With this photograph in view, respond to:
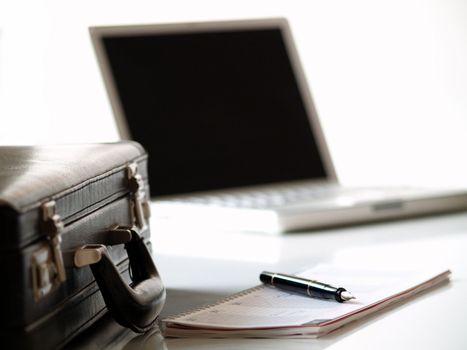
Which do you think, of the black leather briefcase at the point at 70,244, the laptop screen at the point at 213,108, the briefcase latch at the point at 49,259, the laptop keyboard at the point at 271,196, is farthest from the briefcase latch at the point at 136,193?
the laptop screen at the point at 213,108

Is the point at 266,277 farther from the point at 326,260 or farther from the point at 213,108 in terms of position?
the point at 213,108

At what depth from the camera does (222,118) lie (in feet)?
6.43

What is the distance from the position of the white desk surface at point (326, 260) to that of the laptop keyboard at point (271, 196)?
0.27 feet

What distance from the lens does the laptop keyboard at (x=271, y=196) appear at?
1.72 m

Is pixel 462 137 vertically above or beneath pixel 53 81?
beneath

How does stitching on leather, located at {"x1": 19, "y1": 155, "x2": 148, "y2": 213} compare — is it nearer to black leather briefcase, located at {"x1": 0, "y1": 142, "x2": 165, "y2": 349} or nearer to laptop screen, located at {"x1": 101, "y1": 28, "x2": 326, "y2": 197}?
black leather briefcase, located at {"x1": 0, "y1": 142, "x2": 165, "y2": 349}

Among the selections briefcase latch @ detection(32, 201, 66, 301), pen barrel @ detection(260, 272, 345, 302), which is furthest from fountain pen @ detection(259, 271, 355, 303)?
briefcase latch @ detection(32, 201, 66, 301)

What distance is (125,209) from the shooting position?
1.11 meters

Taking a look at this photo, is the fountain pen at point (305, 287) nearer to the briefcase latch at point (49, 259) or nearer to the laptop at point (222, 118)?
the briefcase latch at point (49, 259)

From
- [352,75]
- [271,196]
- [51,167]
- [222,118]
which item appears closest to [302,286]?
[51,167]

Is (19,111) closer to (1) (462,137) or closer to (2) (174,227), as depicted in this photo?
(2) (174,227)

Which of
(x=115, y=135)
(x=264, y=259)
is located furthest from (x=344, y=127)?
(x=264, y=259)

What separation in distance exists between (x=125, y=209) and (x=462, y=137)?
1283 mm

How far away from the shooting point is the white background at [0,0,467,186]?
2.23 metres
